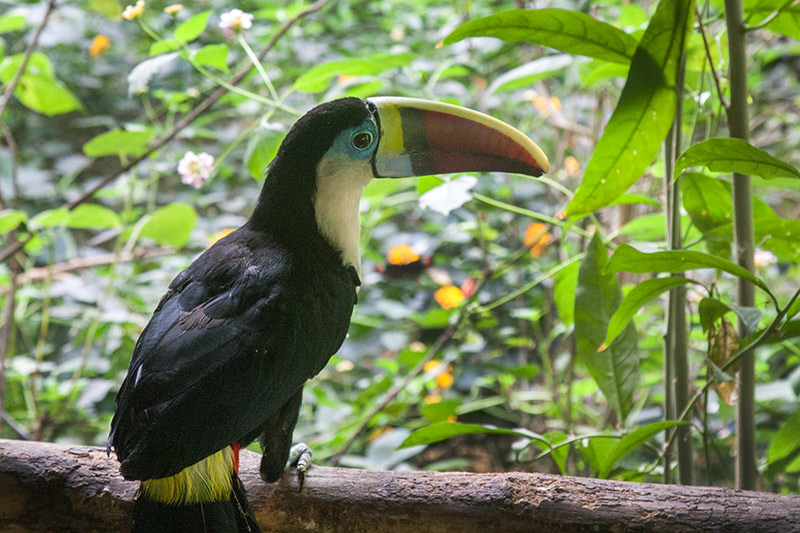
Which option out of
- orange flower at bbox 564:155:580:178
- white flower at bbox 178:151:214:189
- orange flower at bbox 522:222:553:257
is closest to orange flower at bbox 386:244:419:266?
orange flower at bbox 522:222:553:257

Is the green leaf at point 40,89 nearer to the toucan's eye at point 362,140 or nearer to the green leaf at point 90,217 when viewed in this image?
the green leaf at point 90,217

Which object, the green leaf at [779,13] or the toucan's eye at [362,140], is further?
the toucan's eye at [362,140]

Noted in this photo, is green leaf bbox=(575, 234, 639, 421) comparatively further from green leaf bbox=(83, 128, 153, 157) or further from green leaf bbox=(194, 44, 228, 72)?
green leaf bbox=(83, 128, 153, 157)

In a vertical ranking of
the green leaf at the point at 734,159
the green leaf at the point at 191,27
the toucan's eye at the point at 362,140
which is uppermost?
the green leaf at the point at 191,27

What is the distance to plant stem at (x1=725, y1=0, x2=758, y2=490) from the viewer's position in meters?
1.04

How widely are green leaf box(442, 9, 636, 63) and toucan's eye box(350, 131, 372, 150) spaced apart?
0.22 m

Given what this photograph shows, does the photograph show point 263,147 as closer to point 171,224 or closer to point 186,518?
point 171,224

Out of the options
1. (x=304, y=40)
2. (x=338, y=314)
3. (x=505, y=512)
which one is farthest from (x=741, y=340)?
(x=304, y=40)

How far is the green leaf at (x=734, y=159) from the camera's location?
0.91 m

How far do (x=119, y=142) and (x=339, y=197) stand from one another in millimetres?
834

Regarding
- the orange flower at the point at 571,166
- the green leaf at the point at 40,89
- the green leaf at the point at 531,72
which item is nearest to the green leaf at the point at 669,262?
the green leaf at the point at 531,72

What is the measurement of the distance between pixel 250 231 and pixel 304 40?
2.03 m

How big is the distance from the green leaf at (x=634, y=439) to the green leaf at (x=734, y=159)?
0.36 meters

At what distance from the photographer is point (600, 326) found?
1.15m
